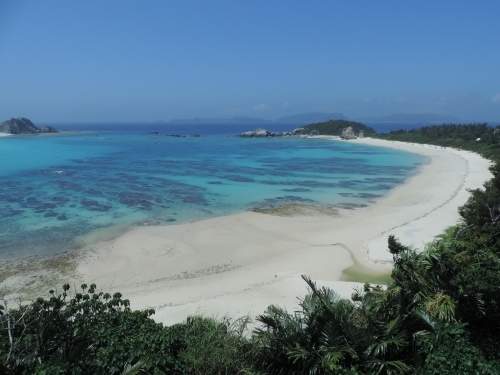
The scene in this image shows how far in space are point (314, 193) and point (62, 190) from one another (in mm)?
20577

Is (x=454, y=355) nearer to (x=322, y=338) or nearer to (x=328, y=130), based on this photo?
(x=322, y=338)

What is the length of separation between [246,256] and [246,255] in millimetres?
105

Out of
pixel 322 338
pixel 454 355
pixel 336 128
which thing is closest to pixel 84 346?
pixel 322 338

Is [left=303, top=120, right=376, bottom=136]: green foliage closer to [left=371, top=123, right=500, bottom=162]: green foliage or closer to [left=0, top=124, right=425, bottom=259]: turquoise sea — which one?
[left=371, top=123, right=500, bottom=162]: green foliage

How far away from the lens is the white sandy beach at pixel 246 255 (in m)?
11.7

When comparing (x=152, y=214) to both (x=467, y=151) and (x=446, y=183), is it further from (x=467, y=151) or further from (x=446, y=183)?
(x=467, y=151)

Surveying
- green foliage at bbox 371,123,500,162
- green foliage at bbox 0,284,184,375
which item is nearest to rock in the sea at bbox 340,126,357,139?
green foliage at bbox 371,123,500,162

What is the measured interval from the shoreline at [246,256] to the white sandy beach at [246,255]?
4 centimetres

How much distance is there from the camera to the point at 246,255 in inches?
633

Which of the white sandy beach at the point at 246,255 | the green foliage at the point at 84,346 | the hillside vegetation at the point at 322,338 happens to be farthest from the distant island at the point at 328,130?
the green foliage at the point at 84,346

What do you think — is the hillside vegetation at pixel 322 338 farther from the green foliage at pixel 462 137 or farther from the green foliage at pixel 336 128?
the green foliage at pixel 336 128

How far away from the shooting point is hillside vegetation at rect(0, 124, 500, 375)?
17.4ft

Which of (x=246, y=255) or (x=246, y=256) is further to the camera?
(x=246, y=255)

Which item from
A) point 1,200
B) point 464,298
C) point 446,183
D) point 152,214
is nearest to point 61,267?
point 152,214
